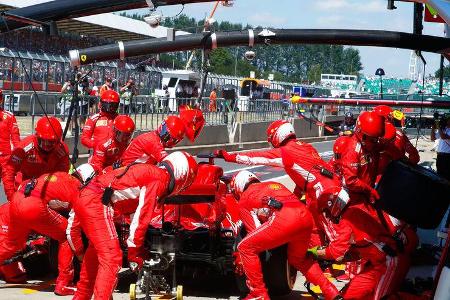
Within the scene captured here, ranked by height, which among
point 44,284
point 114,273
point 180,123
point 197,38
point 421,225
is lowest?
point 44,284

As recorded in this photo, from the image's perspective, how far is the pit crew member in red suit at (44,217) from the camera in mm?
7570

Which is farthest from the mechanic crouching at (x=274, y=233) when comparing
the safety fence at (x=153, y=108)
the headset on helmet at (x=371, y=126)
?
the safety fence at (x=153, y=108)

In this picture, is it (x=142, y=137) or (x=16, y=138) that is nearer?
(x=142, y=137)

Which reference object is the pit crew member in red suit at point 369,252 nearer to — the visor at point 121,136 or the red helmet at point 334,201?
the red helmet at point 334,201

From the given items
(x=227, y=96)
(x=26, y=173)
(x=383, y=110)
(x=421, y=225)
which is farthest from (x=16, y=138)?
(x=227, y=96)

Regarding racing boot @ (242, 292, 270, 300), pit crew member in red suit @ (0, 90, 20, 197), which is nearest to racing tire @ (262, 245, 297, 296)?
racing boot @ (242, 292, 270, 300)

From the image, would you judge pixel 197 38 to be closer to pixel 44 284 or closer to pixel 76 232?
pixel 76 232

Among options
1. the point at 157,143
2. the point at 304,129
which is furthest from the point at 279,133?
the point at 304,129

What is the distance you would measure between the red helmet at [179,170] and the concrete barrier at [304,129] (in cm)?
2555

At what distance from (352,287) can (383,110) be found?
488cm

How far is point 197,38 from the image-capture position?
6.34 m

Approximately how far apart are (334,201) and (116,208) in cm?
192

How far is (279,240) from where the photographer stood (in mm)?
7188

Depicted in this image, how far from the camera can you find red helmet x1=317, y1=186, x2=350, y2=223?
690 cm
